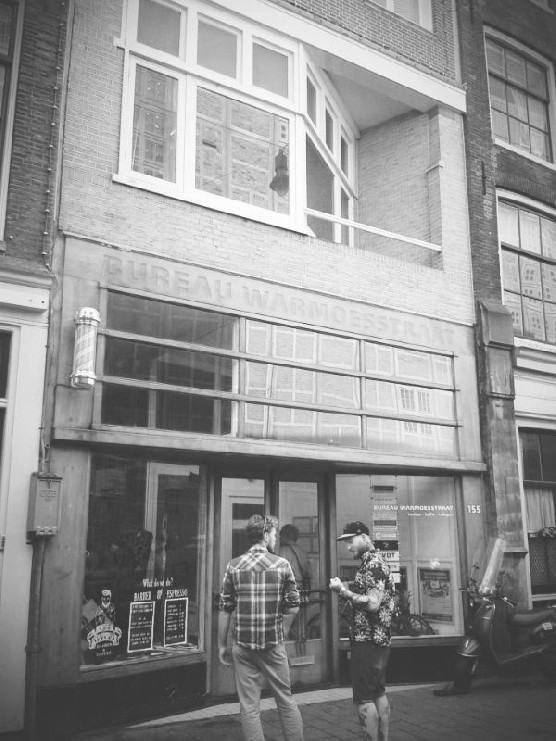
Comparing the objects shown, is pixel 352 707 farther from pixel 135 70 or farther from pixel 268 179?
pixel 135 70

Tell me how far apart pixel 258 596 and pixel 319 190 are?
6.75m

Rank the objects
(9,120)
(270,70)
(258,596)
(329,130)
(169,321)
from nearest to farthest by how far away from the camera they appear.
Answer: (258,596)
(9,120)
(169,321)
(270,70)
(329,130)

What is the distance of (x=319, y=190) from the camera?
10.1m

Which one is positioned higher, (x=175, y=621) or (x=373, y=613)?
(x=373, y=613)

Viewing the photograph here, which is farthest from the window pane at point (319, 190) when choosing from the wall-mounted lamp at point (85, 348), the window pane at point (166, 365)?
the wall-mounted lamp at point (85, 348)

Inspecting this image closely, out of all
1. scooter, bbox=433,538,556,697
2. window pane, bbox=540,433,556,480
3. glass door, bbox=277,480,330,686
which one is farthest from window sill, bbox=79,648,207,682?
window pane, bbox=540,433,556,480

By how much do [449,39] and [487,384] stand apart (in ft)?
19.4

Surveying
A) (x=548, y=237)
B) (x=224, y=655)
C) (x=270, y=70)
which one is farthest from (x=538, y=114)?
(x=224, y=655)

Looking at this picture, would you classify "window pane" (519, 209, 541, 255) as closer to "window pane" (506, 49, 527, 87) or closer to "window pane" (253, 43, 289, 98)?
"window pane" (506, 49, 527, 87)

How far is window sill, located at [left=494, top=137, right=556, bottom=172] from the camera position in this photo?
1149cm

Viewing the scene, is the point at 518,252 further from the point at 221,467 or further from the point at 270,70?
the point at 221,467

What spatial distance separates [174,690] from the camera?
679cm

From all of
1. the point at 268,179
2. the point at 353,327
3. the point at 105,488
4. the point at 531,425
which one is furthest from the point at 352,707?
the point at 268,179

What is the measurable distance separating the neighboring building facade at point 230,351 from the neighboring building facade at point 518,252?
40cm
